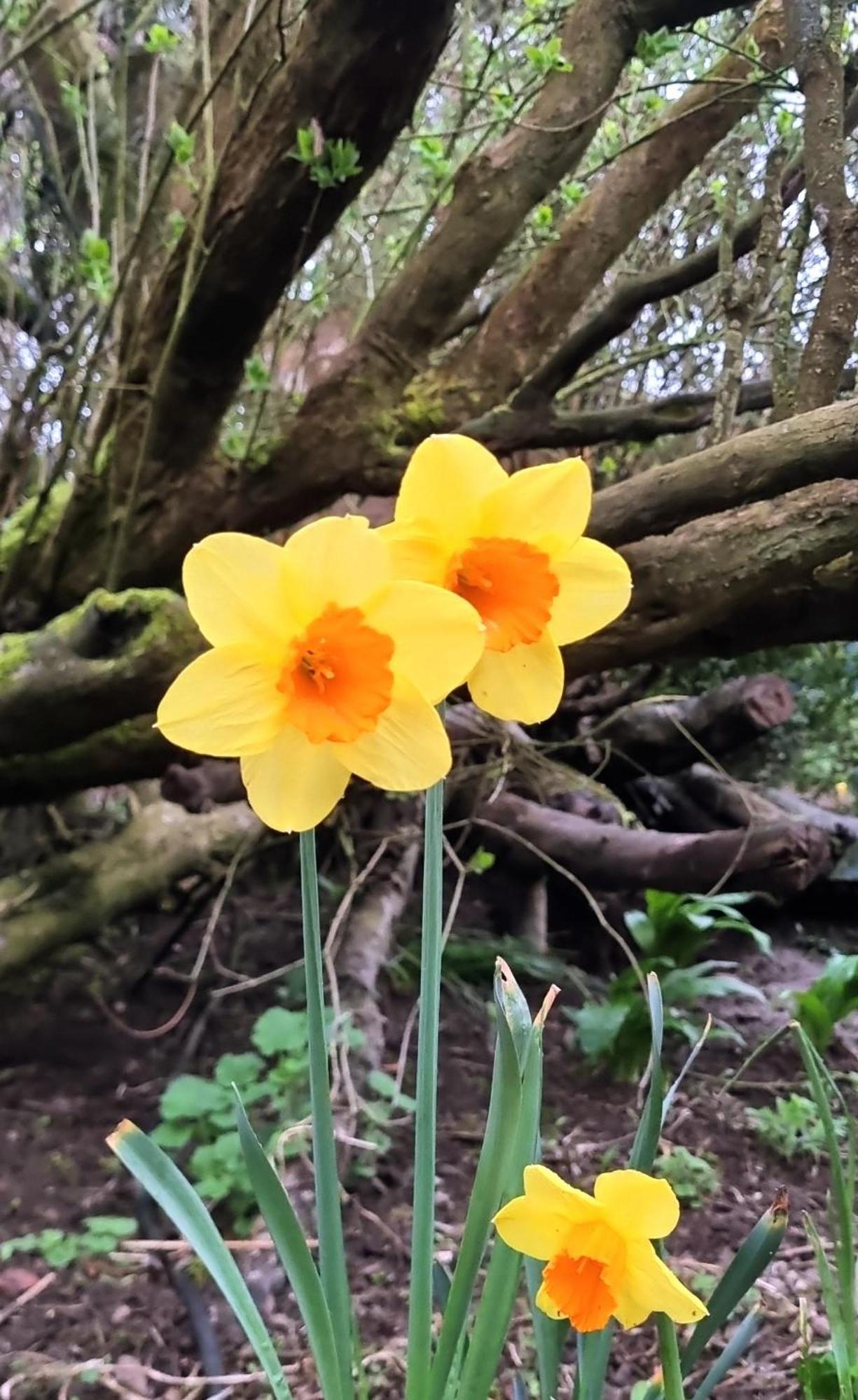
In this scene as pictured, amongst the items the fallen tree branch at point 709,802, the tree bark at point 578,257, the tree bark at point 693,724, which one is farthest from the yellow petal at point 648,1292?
the fallen tree branch at point 709,802

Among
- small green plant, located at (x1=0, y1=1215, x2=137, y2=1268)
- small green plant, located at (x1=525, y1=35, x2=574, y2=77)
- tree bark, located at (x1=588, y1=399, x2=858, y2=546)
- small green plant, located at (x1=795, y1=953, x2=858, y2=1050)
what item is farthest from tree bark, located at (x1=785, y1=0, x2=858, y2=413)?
small green plant, located at (x1=0, y1=1215, x2=137, y2=1268)

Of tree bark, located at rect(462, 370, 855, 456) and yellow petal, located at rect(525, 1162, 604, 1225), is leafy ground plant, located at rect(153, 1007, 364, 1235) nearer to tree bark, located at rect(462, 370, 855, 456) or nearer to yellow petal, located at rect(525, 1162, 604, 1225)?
yellow petal, located at rect(525, 1162, 604, 1225)

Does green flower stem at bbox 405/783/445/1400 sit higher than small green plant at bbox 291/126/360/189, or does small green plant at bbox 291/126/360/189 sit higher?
small green plant at bbox 291/126/360/189

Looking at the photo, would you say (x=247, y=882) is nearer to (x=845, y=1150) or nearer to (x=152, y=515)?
(x=152, y=515)

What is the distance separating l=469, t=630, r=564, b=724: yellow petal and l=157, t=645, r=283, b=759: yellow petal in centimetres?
14

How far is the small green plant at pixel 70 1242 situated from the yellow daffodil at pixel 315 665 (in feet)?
4.14

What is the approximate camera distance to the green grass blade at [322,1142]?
0.66 meters

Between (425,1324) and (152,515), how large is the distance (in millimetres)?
2011

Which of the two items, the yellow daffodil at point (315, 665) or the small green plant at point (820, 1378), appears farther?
the small green plant at point (820, 1378)

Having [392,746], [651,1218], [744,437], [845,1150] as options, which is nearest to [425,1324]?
[651,1218]

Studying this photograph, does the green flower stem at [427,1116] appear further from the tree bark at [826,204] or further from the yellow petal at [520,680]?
the tree bark at [826,204]

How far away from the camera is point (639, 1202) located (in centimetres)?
61

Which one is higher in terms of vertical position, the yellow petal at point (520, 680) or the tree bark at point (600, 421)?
the tree bark at point (600, 421)

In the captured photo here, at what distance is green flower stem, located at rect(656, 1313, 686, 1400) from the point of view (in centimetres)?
62
